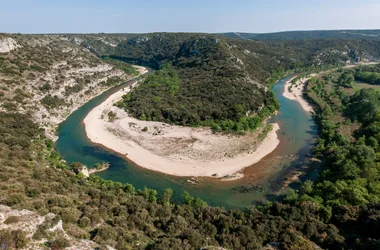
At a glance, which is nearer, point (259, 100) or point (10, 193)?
point (10, 193)

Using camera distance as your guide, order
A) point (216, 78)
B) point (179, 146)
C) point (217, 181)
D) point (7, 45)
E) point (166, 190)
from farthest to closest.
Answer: point (216, 78) < point (7, 45) < point (179, 146) < point (217, 181) < point (166, 190)

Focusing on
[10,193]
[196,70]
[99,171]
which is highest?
[196,70]

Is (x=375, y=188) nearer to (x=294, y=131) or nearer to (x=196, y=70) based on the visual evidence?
(x=294, y=131)

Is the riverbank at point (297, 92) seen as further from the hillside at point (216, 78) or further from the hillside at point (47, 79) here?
the hillside at point (47, 79)

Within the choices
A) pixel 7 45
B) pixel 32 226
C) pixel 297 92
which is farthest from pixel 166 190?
pixel 297 92

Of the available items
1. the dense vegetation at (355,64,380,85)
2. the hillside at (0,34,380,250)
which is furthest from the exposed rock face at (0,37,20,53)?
the dense vegetation at (355,64,380,85)

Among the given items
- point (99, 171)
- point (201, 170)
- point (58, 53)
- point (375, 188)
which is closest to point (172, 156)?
point (201, 170)

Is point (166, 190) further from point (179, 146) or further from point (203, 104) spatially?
point (203, 104)
